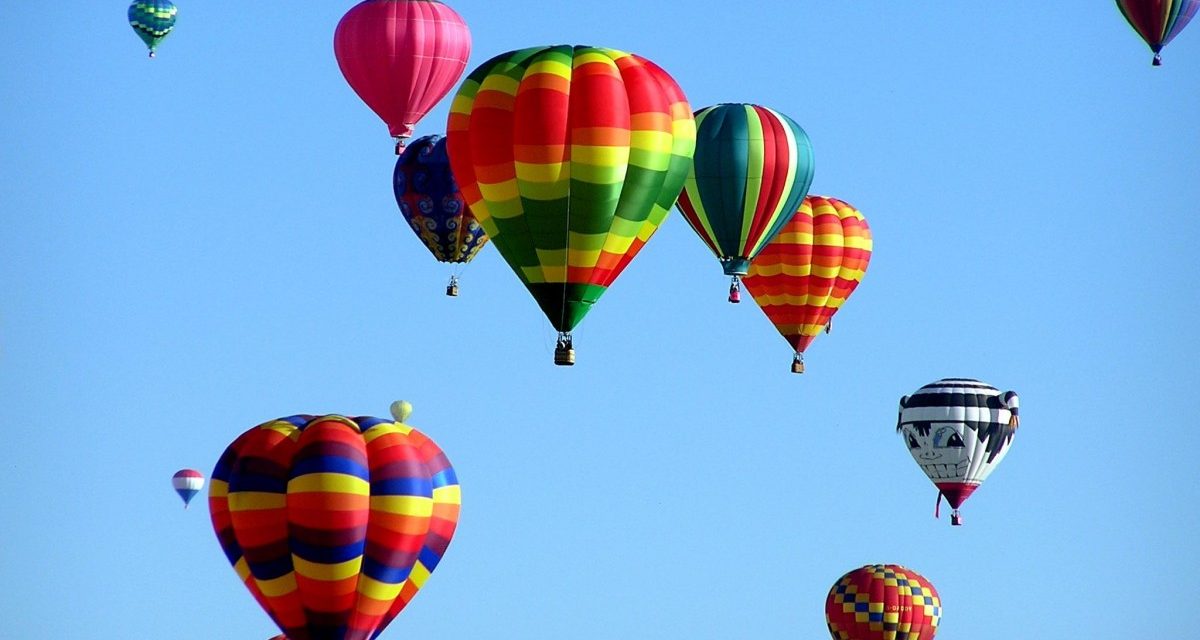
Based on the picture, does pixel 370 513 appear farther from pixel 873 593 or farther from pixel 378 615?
pixel 873 593

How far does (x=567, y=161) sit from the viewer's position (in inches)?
1754

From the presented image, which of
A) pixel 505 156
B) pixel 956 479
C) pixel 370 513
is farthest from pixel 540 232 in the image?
pixel 956 479

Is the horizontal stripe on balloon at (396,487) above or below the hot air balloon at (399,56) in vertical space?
below

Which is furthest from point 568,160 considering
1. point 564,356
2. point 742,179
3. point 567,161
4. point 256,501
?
point 742,179

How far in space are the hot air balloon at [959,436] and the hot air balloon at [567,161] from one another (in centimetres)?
1402

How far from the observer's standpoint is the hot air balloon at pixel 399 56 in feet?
174

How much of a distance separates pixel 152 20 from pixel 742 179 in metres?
21.7

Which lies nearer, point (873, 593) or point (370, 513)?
point (370, 513)

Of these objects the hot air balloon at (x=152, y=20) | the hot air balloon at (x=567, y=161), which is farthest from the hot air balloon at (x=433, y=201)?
the hot air balloon at (x=152, y=20)

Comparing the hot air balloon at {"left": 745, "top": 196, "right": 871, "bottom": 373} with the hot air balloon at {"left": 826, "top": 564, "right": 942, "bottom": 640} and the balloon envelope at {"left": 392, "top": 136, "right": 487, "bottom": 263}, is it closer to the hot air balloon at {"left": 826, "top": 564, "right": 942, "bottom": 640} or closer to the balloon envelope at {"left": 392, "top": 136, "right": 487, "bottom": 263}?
the balloon envelope at {"left": 392, "top": 136, "right": 487, "bottom": 263}

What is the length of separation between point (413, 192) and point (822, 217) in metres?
6.80

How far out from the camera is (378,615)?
45000mm

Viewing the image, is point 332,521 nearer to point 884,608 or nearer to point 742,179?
→ point 742,179

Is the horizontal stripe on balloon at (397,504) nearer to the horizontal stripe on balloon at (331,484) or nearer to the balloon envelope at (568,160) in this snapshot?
the horizontal stripe on balloon at (331,484)
